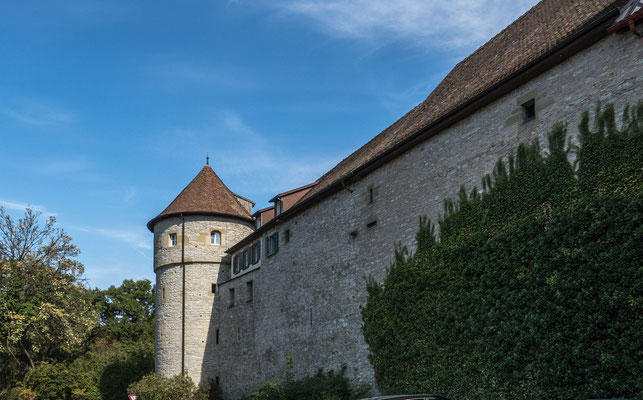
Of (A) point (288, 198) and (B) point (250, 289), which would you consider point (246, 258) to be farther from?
(A) point (288, 198)

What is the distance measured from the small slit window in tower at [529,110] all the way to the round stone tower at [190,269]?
67.4 feet

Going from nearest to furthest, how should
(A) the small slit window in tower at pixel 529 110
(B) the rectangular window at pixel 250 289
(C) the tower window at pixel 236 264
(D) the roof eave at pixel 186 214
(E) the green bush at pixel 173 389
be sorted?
(A) the small slit window in tower at pixel 529 110 < (B) the rectangular window at pixel 250 289 < (E) the green bush at pixel 173 389 < (C) the tower window at pixel 236 264 < (D) the roof eave at pixel 186 214

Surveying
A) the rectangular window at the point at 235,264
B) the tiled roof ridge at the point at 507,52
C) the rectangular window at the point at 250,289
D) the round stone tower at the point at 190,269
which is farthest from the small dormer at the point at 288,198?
the round stone tower at the point at 190,269

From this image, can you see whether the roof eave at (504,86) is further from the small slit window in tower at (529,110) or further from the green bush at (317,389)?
the green bush at (317,389)

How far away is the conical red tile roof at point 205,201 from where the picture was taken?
30172mm

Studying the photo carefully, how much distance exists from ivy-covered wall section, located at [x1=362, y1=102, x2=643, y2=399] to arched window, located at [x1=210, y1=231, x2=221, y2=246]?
682 inches

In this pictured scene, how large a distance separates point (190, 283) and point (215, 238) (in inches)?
106

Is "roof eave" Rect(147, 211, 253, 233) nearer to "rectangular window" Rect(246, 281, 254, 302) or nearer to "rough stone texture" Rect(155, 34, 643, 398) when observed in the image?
"rough stone texture" Rect(155, 34, 643, 398)

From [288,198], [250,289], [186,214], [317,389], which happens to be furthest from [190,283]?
[317,389]

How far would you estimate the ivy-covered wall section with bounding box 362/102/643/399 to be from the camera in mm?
9359

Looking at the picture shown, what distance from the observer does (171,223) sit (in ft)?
99.4

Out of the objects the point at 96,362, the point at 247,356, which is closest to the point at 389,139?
→ the point at 247,356

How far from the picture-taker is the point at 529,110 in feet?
40.9

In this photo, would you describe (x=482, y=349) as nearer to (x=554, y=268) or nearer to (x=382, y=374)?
(x=554, y=268)
